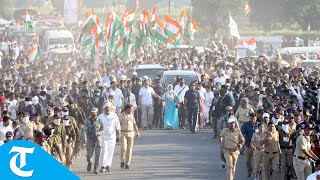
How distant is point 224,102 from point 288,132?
21.1ft

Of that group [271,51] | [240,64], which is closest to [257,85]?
[240,64]

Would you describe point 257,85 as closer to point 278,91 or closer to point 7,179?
point 278,91

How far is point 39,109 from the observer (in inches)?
735

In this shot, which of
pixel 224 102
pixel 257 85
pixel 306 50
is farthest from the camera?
pixel 306 50

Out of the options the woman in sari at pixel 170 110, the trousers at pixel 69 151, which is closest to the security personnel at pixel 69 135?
the trousers at pixel 69 151

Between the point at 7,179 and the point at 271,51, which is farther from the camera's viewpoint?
the point at 271,51

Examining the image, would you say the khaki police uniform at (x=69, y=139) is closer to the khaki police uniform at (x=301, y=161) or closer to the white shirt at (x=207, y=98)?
the khaki police uniform at (x=301, y=161)

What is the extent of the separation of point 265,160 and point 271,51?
36180 millimetres

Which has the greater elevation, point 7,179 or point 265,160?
point 7,179

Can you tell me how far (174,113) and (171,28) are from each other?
11584 mm

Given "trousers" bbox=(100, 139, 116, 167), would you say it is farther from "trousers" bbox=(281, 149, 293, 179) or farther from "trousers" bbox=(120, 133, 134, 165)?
"trousers" bbox=(281, 149, 293, 179)

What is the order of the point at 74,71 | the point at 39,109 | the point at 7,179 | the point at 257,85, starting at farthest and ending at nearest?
the point at 74,71
the point at 257,85
the point at 39,109
the point at 7,179

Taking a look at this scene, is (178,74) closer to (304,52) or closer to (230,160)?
(230,160)

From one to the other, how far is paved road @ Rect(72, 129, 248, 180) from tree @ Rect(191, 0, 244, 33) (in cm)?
3970
